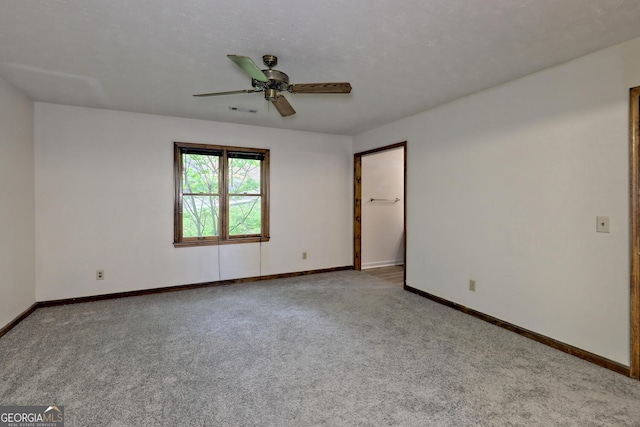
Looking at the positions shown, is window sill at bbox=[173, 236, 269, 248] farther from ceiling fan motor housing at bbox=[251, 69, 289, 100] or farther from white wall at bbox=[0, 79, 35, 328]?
ceiling fan motor housing at bbox=[251, 69, 289, 100]

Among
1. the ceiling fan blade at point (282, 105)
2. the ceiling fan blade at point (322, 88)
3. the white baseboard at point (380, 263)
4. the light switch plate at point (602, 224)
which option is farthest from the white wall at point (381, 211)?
the light switch plate at point (602, 224)

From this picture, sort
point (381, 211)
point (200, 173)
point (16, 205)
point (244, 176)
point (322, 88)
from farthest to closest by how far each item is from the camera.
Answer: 1. point (381, 211)
2. point (244, 176)
3. point (200, 173)
4. point (16, 205)
5. point (322, 88)

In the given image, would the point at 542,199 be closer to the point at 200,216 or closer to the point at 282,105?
the point at 282,105

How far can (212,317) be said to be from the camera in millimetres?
3254

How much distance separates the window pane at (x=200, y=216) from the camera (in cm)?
431

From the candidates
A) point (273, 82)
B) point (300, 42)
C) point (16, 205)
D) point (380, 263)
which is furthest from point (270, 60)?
point (380, 263)

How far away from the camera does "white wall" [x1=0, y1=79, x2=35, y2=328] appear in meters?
2.89

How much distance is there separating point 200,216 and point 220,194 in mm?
416

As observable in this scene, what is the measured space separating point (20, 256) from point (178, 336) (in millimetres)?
1980

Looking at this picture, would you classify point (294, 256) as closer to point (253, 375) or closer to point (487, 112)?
point (253, 375)

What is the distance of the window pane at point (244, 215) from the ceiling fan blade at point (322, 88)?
8.42 ft

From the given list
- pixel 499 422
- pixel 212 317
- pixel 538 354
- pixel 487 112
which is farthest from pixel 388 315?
pixel 487 112

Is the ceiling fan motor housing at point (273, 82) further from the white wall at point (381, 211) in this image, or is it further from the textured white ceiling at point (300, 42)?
the white wall at point (381, 211)

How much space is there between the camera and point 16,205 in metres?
3.13
